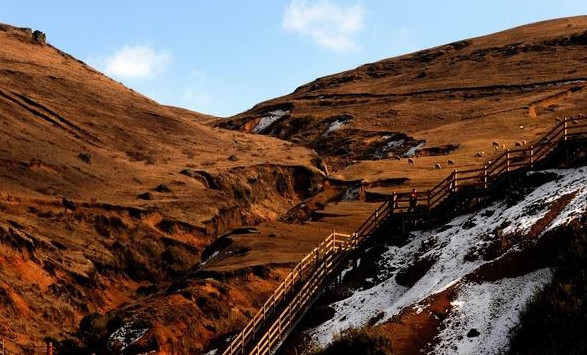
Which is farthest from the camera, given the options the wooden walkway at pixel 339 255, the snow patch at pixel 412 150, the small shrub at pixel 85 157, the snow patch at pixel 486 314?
the snow patch at pixel 412 150

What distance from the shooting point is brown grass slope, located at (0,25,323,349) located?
39.3 m

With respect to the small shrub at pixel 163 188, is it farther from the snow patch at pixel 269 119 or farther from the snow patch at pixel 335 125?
the snow patch at pixel 269 119

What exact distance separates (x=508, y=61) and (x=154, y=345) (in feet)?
341

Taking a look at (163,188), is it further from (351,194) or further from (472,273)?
(472,273)

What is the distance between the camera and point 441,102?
10950cm

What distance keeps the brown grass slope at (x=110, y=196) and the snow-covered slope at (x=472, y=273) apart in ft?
33.1

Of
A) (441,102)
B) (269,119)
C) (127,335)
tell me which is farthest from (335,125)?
(127,335)

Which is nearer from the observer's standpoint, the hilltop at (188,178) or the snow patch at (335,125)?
the hilltop at (188,178)

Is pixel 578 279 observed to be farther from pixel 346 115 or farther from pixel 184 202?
pixel 346 115

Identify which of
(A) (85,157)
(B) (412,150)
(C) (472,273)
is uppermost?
(A) (85,157)

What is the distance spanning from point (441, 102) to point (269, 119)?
2934 cm

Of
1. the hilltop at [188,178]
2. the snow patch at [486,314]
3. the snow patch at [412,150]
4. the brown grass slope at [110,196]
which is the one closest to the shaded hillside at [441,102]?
the snow patch at [412,150]

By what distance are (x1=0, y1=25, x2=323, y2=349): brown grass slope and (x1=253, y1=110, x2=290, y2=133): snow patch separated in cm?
2499

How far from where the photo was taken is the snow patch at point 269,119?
122094 mm
